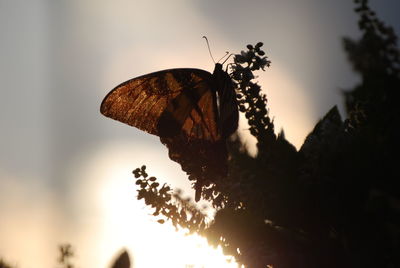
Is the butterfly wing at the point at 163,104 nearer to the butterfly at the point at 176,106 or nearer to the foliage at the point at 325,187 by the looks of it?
the butterfly at the point at 176,106

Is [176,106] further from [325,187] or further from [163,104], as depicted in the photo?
[325,187]

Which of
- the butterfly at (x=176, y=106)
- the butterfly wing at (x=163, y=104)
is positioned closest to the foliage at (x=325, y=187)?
the butterfly at (x=176, y=106)

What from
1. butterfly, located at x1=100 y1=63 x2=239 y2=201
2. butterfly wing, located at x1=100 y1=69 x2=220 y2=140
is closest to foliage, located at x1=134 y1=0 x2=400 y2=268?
butterfly, located at x1=100 y1=63 x2=239 y2=201

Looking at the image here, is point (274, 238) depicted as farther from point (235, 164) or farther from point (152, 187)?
point (152, 187)

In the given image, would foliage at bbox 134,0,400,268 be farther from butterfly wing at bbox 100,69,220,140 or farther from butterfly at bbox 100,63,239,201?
butterfly wing at bbox 100,69,220,140

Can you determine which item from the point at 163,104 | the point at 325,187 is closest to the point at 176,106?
the point at 163,104

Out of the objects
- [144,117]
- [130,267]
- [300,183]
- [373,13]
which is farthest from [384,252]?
[144,117]
